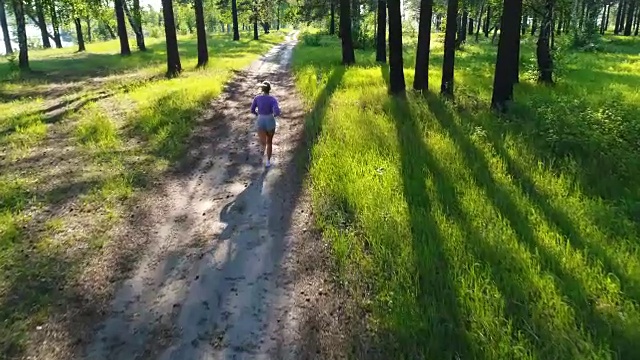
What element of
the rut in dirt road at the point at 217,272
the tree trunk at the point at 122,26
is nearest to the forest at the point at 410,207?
the rut in dirt road at the point at 217,272

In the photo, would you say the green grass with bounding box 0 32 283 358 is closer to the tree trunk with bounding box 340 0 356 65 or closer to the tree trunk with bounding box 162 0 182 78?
the tree trunk with bounding box 162 0 182 78

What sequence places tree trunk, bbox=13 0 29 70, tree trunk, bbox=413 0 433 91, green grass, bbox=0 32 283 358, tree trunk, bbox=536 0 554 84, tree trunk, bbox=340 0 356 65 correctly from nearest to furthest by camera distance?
green grass, bbox=0 32 283 358 → tree trunk, bbox=413 0 433 91 → tree trunk, bbox=536 0 554 84 → tree trunk, bbox=13 0 29 70 → tree trunk, bbox=340 0 356 65

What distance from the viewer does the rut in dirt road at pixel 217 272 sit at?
409cm

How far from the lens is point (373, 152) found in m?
8.27

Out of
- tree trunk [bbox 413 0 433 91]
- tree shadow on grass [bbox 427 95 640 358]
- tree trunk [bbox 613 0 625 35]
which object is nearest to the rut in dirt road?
tree shadow on grass [bbox 427 95 640 358]

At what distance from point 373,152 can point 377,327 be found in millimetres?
4666

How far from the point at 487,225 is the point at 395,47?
9.60 m

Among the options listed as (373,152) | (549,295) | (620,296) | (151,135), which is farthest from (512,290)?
(151,135)

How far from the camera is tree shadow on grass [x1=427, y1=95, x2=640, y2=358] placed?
11.4 ft

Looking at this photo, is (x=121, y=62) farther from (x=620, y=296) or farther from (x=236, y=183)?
(x=620, y=296)

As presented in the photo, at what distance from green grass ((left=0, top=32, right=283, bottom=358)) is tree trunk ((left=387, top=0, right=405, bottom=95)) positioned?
234 inches

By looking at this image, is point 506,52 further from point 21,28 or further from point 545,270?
point 21,28

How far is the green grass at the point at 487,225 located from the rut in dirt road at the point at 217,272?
0.71 meters

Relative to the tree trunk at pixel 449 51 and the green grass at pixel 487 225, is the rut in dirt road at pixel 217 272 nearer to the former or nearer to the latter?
the green grass at pixel 487 225
